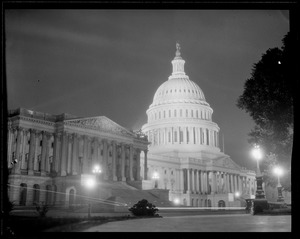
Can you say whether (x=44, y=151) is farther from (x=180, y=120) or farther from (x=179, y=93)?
(x=179, y=93)

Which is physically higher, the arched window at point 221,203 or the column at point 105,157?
the column at point 105,157

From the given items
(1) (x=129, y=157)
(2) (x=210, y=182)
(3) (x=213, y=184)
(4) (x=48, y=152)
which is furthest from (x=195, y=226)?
(2) (x=210, y=182)

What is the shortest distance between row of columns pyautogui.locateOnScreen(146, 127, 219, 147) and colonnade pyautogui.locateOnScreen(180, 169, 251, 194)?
869 cm

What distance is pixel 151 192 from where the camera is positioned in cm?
4591

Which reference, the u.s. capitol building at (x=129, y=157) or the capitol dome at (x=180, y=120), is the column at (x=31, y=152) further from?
the capitol dome at (x=180, y=120)

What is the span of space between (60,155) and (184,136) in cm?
4386

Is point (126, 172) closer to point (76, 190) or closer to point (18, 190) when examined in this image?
point (76, 190)

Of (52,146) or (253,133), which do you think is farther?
(52,146)

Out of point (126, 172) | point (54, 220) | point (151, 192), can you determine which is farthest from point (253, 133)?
point (126, 172)

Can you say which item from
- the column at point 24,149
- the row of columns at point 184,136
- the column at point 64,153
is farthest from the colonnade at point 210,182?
the column at point 24,149

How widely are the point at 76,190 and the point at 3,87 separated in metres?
34.0

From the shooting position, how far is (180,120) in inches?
3433

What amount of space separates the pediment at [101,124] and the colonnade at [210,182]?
75.9ft

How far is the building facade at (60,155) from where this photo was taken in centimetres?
4197
